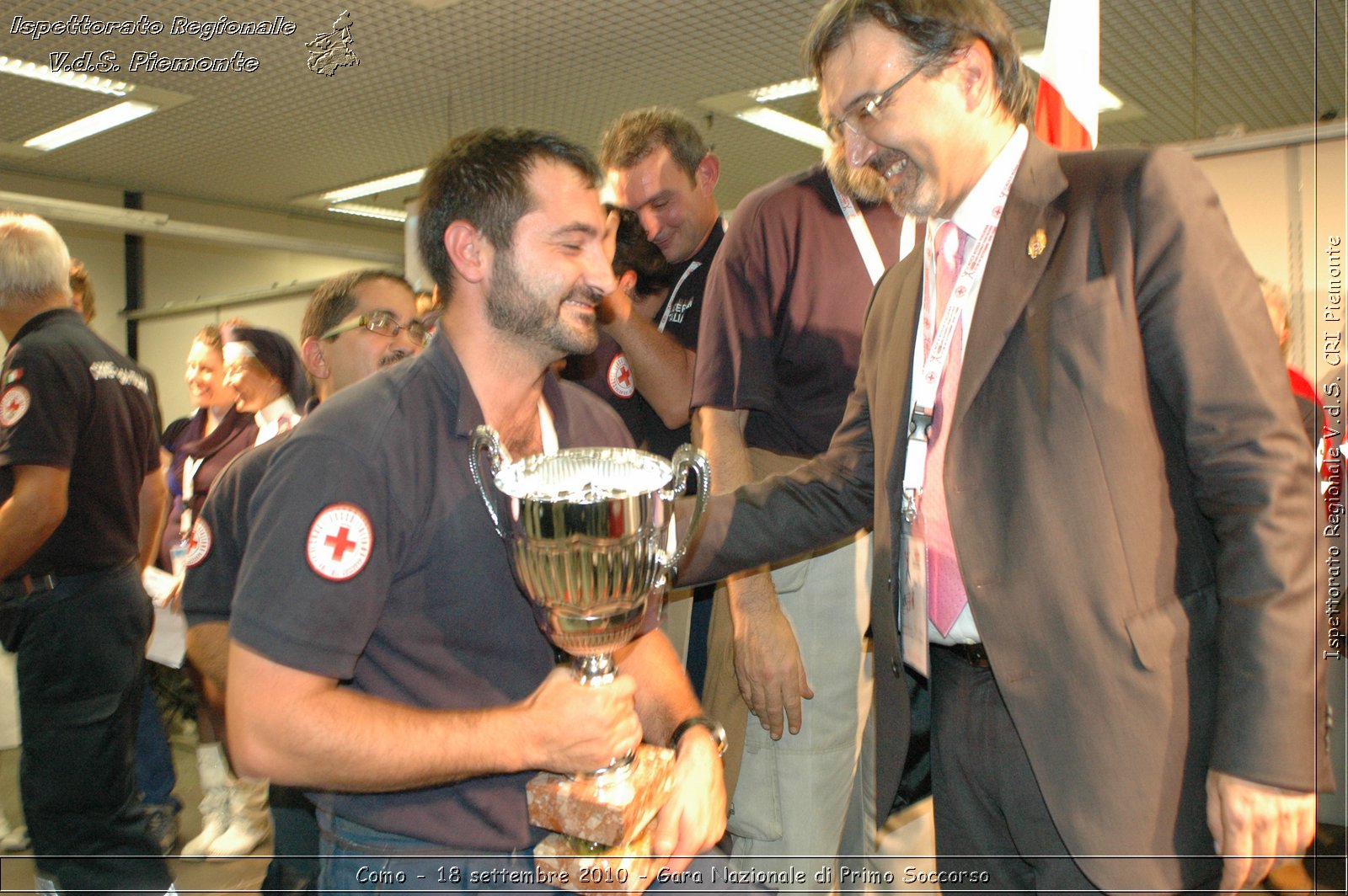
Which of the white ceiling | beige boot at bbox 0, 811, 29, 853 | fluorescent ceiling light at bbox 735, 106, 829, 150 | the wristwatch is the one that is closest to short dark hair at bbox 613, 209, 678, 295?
the wristwatch

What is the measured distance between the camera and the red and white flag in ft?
8.68

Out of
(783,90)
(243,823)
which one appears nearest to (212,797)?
(243,823)

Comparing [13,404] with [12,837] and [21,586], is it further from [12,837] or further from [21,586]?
[12,837]

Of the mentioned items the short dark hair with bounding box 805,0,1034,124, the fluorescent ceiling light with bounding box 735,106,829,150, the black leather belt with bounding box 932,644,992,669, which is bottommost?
the black leather belt with bounding box 932,644,992,669

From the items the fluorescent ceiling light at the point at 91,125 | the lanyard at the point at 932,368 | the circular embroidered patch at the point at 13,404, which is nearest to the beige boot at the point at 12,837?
the circular embroidered patch at the point at 13,404

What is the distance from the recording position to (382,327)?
2.60 meters

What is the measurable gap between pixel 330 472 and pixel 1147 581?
1207 millimetres

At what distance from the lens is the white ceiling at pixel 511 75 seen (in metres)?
5.39

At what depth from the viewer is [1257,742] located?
4.24ft

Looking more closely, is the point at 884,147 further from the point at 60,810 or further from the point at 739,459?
the point at 60,810

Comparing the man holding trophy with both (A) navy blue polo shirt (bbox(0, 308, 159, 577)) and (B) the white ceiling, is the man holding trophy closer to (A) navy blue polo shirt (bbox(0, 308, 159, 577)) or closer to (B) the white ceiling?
(A) navy blue polo shirt (bbox(0, 308, 159, 577))

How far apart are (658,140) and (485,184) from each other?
1355 millimetres

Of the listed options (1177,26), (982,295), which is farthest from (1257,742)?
(1177,26)

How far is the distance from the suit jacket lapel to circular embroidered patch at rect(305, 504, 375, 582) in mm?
933
